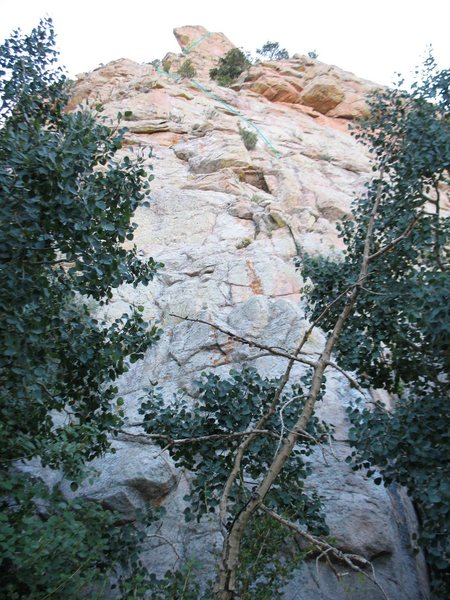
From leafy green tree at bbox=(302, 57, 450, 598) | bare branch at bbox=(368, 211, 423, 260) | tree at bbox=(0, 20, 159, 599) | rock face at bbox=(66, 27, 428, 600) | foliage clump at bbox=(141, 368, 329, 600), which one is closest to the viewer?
tree at bbox=(0, 20, 159, 599)

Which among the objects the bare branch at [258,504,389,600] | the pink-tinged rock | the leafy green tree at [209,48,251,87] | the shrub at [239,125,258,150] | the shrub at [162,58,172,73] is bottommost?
the bare branch at [258,504,389,600]

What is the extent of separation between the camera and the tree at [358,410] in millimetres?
5059

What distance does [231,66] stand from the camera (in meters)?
29.9

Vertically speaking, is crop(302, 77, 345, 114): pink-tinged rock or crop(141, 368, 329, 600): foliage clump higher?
crop(302, 77, 345, 114): pink-tinged rock

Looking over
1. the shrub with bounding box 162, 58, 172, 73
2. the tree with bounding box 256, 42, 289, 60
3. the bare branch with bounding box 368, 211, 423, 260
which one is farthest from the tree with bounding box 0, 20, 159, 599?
the tree with bounding box 256, 42, 289, 60

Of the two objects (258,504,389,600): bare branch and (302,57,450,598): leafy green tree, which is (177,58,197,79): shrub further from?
(258,504,389,600): bare branch

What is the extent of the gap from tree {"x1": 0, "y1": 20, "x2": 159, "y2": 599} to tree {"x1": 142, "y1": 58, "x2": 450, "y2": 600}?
87 centimetres

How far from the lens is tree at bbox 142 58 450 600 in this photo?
506 cm

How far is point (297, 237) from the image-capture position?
1395cm

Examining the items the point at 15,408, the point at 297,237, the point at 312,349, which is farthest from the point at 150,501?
the point at 297,237

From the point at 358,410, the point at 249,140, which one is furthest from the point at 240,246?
the point at 358,410

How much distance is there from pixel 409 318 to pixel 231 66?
26.9m

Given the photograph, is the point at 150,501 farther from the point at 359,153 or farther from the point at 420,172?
the point at 359,153

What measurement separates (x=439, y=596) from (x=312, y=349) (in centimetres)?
469
